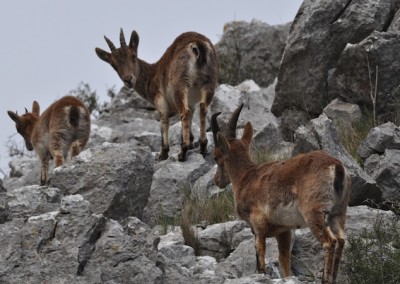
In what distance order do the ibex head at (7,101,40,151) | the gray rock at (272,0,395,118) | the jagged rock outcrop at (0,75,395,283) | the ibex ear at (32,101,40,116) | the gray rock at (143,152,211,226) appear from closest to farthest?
the jagged rock outcrop at (0,75,395,283), the gray rock at (143,152,211,226), the gray rock at (272,0,395,118), the ibex head at (7,101,40,151), the ibex ear at (32,101,40,116)

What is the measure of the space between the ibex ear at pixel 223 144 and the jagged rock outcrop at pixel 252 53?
1205 centimetres

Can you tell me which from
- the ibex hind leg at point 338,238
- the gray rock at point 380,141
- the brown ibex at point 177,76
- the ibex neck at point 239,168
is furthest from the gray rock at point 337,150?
the brown ibex at point 177,76

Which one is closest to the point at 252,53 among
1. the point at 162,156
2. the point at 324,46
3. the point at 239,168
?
the point at 324,46

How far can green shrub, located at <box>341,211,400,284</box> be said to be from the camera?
11.0 m

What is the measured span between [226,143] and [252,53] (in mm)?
12785

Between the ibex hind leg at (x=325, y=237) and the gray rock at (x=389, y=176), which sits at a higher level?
the gray rock at (x=389, y=176)

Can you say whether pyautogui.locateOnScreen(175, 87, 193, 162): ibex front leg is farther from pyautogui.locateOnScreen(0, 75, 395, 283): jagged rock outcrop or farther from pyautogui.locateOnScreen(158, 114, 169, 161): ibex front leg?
pyautogui.locateOnScreen(158, 114, 169, 161): ibex front leg

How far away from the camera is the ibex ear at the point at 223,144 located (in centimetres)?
1255

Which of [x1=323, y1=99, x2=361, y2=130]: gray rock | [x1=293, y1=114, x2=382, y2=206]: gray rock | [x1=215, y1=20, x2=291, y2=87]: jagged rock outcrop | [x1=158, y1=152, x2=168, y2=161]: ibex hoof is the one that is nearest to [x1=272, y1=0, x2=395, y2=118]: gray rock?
[x1=323, y1=99, x2=361, y2=130]: gray rock

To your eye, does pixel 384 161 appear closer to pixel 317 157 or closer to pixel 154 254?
pixel 317 157

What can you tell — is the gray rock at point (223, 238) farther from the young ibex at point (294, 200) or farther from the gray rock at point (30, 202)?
the gray rock at point (30, 202)

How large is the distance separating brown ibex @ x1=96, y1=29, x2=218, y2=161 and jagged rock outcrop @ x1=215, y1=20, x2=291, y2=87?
19.4ft

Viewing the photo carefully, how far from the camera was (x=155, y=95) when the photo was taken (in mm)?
18844

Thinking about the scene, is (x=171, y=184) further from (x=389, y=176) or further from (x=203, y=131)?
(x=389, y=176)
